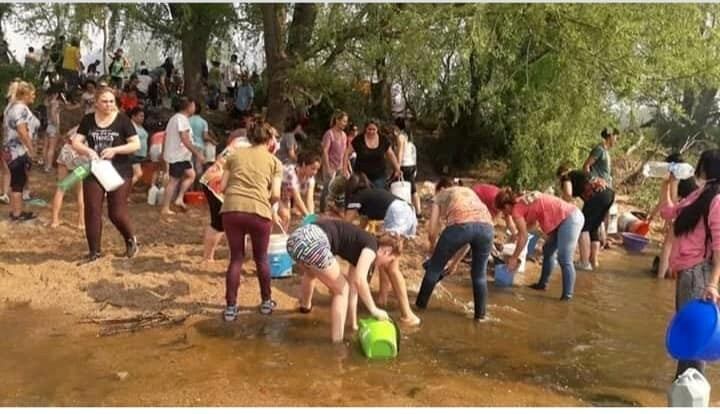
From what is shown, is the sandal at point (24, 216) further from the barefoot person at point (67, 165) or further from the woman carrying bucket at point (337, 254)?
the woman carrying bucket at point (337, 254)

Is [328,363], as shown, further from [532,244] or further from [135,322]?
[532,244]

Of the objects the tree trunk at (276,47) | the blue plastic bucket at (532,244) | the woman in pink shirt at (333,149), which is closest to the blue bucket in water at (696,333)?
the blue plastic bucket at (532,244)

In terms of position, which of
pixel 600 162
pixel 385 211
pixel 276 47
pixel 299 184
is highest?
pixel 276 47

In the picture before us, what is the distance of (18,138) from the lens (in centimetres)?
826

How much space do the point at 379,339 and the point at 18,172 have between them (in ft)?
17.3

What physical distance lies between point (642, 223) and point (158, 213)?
7569 mm

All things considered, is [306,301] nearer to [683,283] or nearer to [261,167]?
[261,167]

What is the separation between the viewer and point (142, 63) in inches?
829

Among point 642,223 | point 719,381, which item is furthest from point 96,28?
point 719,381

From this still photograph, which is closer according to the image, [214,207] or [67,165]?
[214,207]

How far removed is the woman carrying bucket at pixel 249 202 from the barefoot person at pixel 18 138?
133 inches

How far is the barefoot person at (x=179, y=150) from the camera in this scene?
351 inches

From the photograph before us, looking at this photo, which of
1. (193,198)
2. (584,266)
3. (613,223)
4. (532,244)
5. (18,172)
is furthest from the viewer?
(613,223)

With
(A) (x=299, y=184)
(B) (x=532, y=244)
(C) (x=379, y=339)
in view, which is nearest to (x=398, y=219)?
(C) (x=379, y=339)
